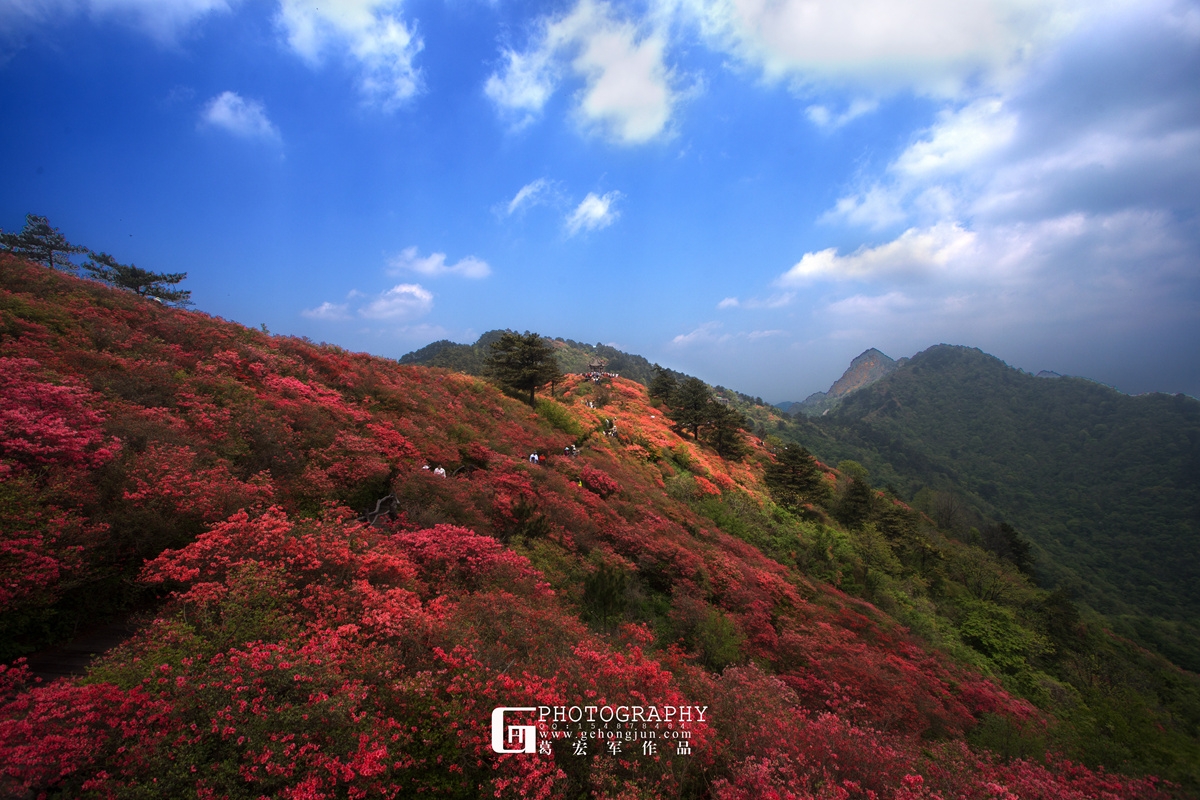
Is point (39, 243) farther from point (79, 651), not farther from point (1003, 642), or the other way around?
point (1003, 642)

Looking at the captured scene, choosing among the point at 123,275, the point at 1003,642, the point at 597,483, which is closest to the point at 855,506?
the point at 1003,642

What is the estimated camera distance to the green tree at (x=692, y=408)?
37.7m

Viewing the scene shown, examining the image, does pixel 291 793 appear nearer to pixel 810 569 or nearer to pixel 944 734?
pixel 944 734

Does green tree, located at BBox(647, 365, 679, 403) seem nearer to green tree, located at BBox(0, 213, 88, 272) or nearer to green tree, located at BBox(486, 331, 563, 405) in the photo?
green tree, located at BBox(486, 331, 563, 405)

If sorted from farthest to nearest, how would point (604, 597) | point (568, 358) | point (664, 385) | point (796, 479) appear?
point (568, 358) < point (664, 385) < point (796, 479) < point (604, 597)

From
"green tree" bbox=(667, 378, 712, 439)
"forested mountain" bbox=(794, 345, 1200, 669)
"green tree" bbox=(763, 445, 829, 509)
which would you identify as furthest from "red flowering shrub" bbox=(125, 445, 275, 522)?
"forested mountain" bbox=(794, 345, 1200, 669)

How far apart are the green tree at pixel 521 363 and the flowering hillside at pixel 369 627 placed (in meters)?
11.3

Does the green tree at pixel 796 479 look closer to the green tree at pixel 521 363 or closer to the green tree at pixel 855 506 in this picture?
the green tree at pixel 855 506

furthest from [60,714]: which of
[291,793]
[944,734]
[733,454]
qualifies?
[733,454]

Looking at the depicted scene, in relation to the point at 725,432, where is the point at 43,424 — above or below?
above

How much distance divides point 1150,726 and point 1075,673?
11869 mm

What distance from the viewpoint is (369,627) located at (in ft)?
18.8

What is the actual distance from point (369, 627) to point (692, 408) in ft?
115

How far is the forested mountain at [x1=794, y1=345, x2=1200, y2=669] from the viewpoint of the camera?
199 feet
